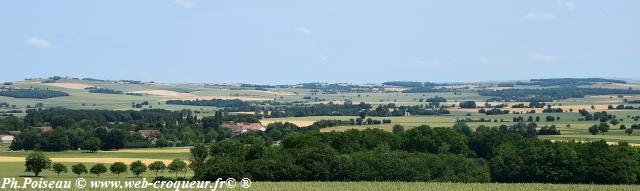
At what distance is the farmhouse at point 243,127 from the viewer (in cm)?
15338

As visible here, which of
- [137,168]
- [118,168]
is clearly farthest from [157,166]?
[118,168]

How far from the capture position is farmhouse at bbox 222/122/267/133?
6038 inches

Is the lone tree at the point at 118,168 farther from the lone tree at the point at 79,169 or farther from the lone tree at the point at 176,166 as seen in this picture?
the lone tree at the point at 176,166

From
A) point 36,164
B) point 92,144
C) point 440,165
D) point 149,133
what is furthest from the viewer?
point 149,133

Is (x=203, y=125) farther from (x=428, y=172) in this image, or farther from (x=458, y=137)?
(x=428, y=172)

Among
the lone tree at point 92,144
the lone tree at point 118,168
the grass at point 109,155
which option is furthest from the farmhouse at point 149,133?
the lone tree at point 118,168

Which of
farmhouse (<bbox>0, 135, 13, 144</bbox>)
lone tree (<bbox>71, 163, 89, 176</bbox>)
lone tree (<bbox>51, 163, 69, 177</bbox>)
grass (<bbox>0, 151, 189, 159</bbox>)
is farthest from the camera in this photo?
farmhouse (<bbox>0, 135, 13, 144</bbox>)

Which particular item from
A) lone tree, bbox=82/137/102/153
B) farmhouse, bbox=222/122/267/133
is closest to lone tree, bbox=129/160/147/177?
lone tree, bbox=82/137/102/153

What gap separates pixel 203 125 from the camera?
156125 millimetres

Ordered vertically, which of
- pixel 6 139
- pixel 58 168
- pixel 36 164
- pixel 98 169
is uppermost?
pixel 36 164

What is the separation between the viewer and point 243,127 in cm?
15775

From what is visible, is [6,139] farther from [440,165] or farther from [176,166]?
[440,165]

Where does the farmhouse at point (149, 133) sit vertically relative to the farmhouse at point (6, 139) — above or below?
above

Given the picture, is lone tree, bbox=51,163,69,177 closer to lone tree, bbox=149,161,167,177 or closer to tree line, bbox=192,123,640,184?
lone tree, bbox=149,161,167,177
